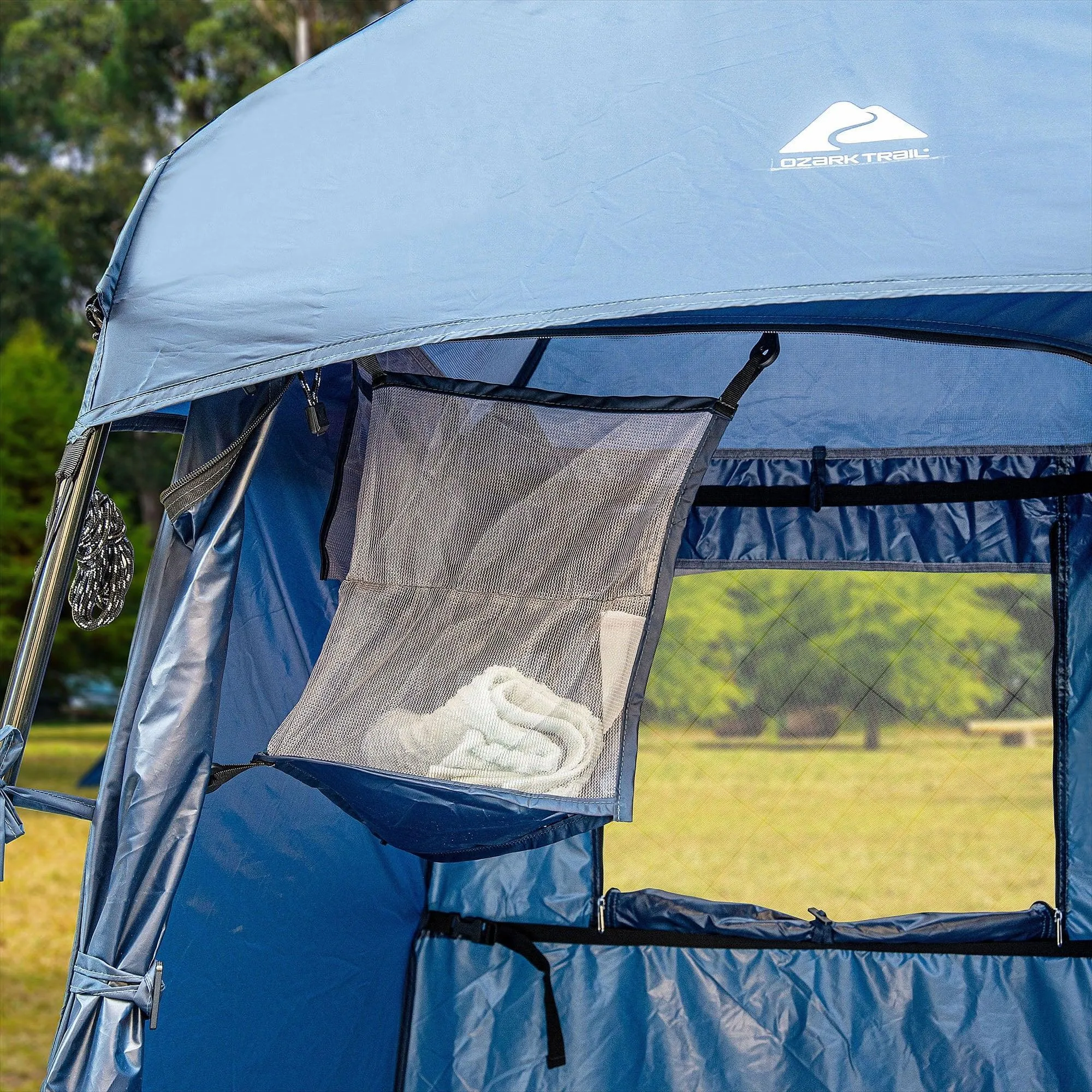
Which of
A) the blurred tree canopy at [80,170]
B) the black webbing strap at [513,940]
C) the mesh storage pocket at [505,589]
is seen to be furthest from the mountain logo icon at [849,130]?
the blurred tree canopy at [80,170]

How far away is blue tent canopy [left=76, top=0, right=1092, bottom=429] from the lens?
4.81 ft

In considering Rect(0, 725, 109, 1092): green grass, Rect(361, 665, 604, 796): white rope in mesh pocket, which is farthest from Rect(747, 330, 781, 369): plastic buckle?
Rect(0, 725, 109, 1092): green grass

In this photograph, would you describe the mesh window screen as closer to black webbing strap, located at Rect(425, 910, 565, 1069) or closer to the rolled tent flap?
black webbing strap, located at Rect(425, 910, 565, 1069)

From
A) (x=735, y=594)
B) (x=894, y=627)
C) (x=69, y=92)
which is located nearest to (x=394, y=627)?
(x=735, y=594)

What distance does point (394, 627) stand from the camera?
1.95 meters

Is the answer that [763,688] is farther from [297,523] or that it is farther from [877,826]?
[297,523]

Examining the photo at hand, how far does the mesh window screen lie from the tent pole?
125cm

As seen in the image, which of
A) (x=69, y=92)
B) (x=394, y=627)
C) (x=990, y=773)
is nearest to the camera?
(x=394, y=627)

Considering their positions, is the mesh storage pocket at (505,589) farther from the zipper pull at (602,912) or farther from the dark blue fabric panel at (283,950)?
the zipper pull at (602,912)

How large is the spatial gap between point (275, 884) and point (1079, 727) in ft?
4.88

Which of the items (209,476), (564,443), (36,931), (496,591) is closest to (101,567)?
(209,476)

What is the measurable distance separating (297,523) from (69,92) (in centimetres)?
1456

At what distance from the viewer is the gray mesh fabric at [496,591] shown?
1.77 metres

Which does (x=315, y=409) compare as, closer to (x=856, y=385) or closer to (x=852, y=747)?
(x=856, y=385)
